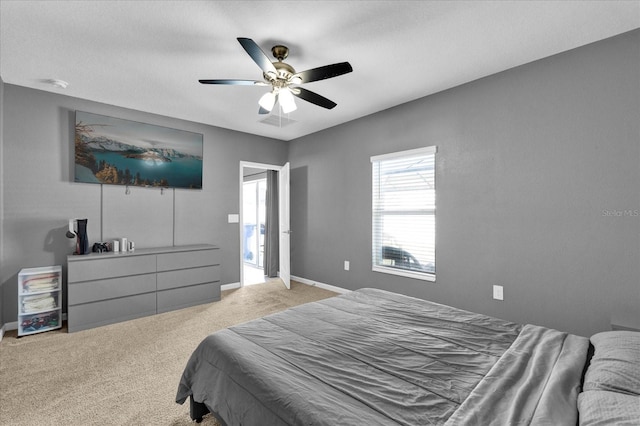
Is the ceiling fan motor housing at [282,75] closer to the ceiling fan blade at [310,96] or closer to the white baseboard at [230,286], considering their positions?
the ceiling fan blade at [310,96]

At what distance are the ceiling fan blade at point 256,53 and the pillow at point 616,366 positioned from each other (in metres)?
2.35

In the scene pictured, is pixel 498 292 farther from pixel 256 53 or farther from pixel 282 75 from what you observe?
pixel 256 53

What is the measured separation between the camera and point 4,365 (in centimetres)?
245

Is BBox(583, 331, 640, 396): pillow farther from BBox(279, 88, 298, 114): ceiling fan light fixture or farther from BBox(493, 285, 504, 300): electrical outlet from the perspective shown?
BBox(279, 88, 298, 114): ceiling fan light fixture

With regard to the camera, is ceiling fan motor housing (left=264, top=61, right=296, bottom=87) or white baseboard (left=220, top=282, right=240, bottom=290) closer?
ceiling fan motor housing (left=264, top=61, right=296, bottom=87)

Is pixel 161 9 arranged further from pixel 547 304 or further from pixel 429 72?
pixel 547 304

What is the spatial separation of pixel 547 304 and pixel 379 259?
1.90 metres

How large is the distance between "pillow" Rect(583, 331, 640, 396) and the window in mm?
2098

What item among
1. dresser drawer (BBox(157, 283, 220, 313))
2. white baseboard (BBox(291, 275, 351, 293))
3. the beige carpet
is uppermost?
dresser drawer (BBox(157, 283, 220, 313))

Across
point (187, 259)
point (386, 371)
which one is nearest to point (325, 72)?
point (386, 371)

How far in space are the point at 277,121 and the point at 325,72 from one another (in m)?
2.31

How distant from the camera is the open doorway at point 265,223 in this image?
16.7 feet

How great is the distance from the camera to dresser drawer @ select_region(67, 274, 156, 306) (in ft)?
10.4

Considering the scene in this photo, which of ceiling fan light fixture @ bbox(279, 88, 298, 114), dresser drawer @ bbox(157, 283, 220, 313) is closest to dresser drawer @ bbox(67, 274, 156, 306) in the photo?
dresser drawer @ bbox(157, 283, 220, 313)
